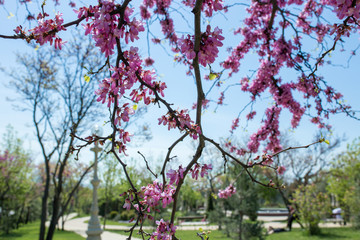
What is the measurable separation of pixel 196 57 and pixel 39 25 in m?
0.92

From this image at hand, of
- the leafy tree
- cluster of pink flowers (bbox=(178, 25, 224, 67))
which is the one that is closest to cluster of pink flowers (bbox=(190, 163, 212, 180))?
cluster of pink flowers (bbox=(178, 25, 224, 67))

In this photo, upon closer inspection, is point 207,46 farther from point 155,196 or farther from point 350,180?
point 350,180

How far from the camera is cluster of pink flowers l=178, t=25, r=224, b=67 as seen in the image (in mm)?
1483

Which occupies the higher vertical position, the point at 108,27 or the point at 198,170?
the point at 108,27

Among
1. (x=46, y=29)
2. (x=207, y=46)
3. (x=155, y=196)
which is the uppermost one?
(x=46, y=29)

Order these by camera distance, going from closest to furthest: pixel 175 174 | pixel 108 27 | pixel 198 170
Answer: pixel 108 27 → pixel 175 174 → pixel 198 170

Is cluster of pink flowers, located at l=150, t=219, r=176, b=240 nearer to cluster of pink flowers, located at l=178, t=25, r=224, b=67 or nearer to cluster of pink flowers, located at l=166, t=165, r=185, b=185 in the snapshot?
cluster of pink flowers, located at l=166, t=165, r=185, b=185

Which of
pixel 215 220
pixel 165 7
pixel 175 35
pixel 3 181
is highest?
pixel 165 7

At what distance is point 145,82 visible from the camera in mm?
1539

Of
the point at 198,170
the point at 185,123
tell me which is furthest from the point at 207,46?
the point at 198,170

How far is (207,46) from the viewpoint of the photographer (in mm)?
1499

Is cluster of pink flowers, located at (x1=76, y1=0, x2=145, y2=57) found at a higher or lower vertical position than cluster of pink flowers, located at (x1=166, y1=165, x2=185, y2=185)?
higher

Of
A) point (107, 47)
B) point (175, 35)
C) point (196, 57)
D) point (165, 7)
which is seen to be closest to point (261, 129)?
point (175, 35)

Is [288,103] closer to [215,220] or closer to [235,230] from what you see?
[235,230]
